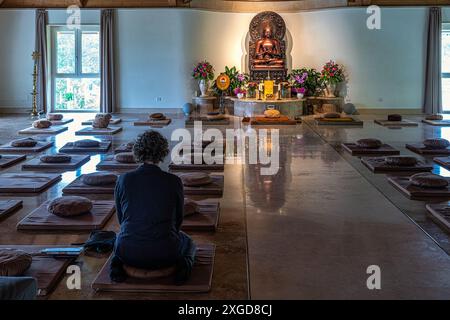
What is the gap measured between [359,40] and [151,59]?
227 inches

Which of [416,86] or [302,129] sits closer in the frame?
[302,129]

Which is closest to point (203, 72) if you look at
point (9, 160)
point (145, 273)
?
point (9, 160)

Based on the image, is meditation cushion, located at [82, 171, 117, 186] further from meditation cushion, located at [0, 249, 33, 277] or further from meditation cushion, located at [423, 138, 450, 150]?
meditation cushion, located at [423, 138, 450, 150]

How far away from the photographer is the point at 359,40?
15.7 metres

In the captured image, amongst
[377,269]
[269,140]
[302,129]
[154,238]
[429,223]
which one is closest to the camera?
[154,238]

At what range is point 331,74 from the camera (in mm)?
15414

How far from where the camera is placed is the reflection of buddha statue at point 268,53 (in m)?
15.9

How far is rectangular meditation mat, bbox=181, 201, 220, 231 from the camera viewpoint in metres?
5.21

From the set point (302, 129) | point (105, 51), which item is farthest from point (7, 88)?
point (302, 129)

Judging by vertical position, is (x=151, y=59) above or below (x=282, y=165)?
above

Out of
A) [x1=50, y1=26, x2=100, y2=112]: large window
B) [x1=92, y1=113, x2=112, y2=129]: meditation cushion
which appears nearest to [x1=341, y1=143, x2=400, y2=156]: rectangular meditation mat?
[x1=92, y1=113, x2=112, y2=129]: meditation cushion

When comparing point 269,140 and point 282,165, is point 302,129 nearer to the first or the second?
point 269,140

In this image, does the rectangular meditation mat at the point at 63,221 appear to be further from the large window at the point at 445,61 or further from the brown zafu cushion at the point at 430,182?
the large window at the point at 445,61
